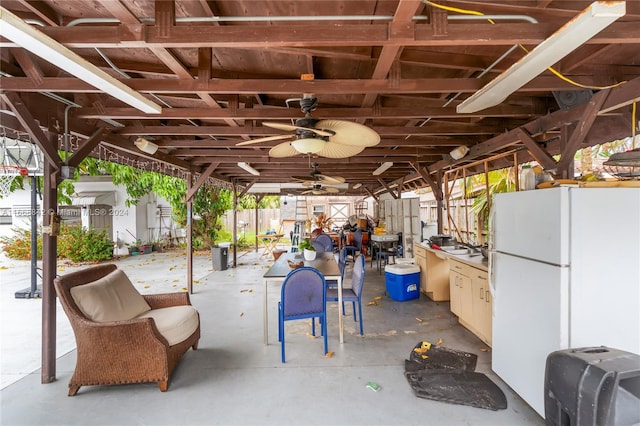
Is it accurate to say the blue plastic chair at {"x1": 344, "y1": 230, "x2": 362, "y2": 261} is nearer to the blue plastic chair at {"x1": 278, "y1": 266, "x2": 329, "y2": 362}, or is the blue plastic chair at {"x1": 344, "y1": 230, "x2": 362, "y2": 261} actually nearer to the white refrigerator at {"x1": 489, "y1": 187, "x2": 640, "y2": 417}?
the blue plastic chair at {"x1": 278, "y1": 266, "x2": 329, "y2": 362}

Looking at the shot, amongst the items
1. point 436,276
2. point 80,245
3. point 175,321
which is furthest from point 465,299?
point 80,245

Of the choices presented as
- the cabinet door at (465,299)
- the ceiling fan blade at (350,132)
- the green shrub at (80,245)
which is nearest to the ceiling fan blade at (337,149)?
the ceiling fan blade at (350,132)

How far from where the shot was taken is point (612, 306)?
1.98m

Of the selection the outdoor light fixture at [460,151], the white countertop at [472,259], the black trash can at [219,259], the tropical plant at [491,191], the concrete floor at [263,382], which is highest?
the outdoor light fixture at [460,151]

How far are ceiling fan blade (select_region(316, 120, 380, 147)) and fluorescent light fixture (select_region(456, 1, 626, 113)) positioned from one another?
82 cm

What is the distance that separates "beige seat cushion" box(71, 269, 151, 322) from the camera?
2617mm

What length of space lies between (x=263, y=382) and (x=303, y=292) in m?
0.89

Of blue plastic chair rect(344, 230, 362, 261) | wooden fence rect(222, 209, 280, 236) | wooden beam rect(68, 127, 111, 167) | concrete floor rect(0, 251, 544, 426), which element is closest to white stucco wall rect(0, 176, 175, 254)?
wooden fence rect(222, 209, 280, 236)

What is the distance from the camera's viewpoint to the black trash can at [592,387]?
1555 millimetres

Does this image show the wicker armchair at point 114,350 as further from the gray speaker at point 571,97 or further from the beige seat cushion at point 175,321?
the gray speaker at point 571,97

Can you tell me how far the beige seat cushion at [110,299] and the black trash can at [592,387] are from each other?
11.4 ft

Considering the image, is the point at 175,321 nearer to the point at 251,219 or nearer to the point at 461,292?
the point at 461,292

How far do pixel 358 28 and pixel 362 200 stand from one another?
15.2 m

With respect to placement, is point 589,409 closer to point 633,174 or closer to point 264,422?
point 633,174
